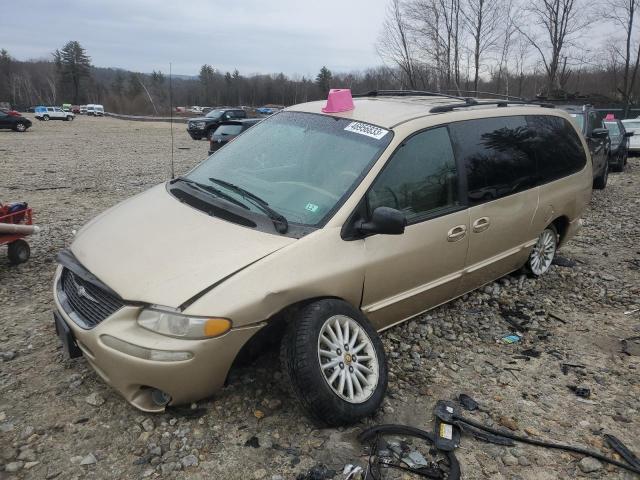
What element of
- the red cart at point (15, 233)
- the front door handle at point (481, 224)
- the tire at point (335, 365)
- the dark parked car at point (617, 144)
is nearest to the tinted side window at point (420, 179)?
the front door handle at point (481, 224)

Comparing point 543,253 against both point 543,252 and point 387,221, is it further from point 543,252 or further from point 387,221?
point 387,221

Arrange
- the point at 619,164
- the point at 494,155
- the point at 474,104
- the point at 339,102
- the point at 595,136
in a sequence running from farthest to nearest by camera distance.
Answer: the point at 619,164
the point at 595,136
the point at 474,104
the point at 494,155
the point at 339,102

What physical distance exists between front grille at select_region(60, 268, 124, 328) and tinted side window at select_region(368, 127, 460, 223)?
5.38 feet

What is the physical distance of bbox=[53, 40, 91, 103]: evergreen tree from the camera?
94188 mm

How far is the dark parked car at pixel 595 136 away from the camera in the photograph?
10172 millimetres

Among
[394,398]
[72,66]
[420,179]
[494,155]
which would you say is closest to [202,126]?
[494,155]

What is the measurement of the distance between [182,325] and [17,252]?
368cm

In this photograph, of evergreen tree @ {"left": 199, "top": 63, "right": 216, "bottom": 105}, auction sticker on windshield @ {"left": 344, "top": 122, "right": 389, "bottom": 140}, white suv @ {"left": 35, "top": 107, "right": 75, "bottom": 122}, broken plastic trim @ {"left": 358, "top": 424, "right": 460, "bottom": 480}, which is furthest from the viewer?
evergreen tree @ {"left": 199, "top": 63, "right": 216, "bottom": 105}

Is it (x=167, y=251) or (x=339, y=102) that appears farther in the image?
(x=339, y=102)

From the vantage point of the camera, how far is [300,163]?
347cm

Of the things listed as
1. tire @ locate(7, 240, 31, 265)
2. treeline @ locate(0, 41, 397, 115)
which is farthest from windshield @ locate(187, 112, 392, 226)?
treeline @ locate(0, 41, 397, 115)

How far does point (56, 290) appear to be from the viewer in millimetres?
3113

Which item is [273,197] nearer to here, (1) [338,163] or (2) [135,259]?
(1) [338,163]

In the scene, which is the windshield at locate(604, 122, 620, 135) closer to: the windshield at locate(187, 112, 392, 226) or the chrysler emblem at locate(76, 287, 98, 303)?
the windshield at locate(187, 112, 392, 226)
